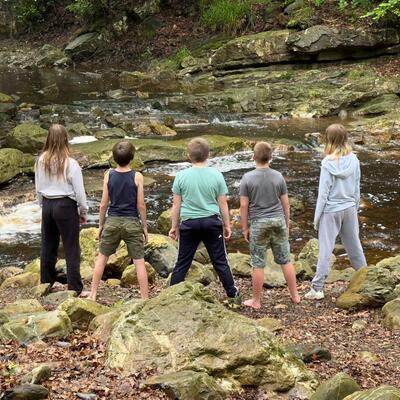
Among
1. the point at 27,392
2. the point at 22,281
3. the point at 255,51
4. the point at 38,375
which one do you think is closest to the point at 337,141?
the point at 38,375

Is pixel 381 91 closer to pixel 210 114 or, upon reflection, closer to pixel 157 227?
pixel 210 114

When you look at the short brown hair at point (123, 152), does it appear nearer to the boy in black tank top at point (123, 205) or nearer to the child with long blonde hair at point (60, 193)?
the boy in black tank top at point (123, 205)

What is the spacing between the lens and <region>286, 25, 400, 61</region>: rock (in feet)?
81.7

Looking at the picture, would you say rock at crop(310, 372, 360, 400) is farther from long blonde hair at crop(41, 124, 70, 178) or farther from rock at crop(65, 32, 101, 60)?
rock at crop(65, 32, 101, 60)

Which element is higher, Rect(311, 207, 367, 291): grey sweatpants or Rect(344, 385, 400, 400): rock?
Rect(344, 385, 400, 400): rock

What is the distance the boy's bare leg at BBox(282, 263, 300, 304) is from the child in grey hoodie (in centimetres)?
28

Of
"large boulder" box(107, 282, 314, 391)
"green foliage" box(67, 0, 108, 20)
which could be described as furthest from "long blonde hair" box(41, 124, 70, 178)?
"green foliage" box(67, 0, 108, 20)

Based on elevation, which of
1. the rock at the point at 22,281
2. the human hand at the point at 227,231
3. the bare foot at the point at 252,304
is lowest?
the bare foot at the point at 252,304

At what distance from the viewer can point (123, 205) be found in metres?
5.93

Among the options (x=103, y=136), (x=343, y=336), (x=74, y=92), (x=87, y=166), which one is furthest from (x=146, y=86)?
(x=343, y=336)

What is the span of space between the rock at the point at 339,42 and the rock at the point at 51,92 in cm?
967

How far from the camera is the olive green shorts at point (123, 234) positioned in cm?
597

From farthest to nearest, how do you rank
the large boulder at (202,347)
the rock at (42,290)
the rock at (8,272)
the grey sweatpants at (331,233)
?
the rock at (8,272), the rock at (42,290), the grey sweatpants at (331,233), the large boulder at (202,347)

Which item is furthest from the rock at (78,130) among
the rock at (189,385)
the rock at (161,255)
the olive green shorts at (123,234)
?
the rock at (189,385)
